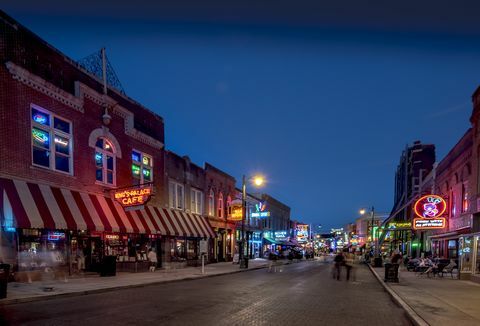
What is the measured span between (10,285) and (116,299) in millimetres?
5056

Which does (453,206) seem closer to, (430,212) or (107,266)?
(430,212)

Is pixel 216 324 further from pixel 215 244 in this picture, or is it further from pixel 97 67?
pixel 215 244

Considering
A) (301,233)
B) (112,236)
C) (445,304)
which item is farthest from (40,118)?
(301,233)

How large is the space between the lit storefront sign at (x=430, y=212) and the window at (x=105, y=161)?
20312 mm

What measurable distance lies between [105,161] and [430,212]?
2146 centimetres

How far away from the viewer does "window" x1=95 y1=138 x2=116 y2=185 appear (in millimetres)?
22453

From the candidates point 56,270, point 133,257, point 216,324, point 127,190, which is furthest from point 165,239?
point 216,324

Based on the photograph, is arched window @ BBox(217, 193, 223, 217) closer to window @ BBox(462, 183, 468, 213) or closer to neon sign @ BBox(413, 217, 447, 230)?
neon sign @ BBox(413, 217, 447, 230)

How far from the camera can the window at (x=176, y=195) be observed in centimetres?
3008

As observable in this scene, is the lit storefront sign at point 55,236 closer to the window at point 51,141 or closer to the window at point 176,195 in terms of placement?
the window at point 51,141

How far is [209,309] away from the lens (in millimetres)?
11523

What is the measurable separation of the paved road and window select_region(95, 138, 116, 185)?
27.9 ft

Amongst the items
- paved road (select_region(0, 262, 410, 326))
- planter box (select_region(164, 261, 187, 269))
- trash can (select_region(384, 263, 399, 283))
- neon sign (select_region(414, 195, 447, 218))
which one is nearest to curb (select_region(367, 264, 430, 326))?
paved road (select_region(0, 262, 410, 326))

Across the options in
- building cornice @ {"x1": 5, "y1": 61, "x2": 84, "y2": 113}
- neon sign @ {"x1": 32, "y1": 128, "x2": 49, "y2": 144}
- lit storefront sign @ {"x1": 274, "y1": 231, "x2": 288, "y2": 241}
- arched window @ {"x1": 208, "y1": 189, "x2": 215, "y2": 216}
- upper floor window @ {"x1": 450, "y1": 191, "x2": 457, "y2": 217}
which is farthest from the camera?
lit storefront sign @ {"x1": 274, "y1": 231, "x2": 288, "y2": 241}
